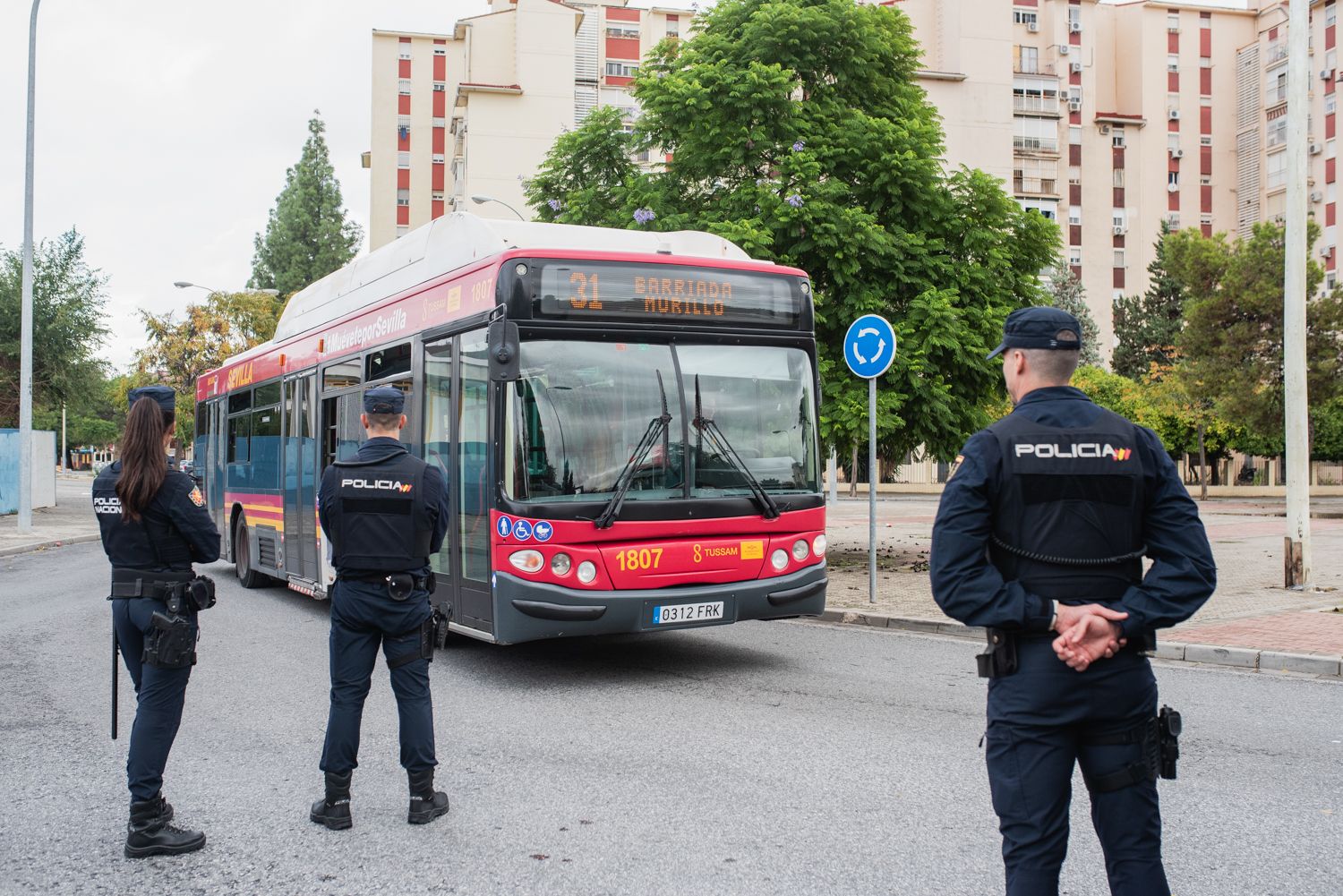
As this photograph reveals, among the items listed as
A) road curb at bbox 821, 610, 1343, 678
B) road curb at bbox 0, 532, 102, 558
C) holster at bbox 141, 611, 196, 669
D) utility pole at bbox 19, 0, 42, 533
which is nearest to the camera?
holster at bbox 141, 611, 196, 669

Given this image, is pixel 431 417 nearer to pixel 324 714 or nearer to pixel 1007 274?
pixel 324 714

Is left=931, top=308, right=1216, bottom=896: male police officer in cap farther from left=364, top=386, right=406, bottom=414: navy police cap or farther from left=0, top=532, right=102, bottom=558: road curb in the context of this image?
left=0, top=532, right=102, bottom=558: road curb

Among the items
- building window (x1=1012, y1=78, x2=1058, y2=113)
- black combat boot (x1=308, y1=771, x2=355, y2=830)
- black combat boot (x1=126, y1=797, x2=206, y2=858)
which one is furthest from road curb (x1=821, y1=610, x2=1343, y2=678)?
building window (x1=1012, y1=78, x2=1058, y2=113)

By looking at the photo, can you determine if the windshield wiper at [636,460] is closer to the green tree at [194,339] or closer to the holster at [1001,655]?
the holster at [1001,655]

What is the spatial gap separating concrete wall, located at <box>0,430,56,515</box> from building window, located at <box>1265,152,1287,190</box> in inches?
2541

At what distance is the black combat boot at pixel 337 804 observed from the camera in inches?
190

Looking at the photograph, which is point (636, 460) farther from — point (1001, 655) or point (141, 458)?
Result: point (1001, 655)

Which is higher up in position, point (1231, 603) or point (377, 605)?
point (377, 605)

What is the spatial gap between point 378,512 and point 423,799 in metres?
1.27

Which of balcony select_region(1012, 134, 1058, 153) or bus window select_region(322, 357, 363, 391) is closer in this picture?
bus window select_region(322, 357, 363, 391)

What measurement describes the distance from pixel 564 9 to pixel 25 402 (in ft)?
138

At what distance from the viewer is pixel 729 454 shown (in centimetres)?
827

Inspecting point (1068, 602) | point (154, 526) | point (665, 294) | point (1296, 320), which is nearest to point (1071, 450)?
point (1068, 602)

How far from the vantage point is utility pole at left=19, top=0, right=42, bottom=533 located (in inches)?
951
